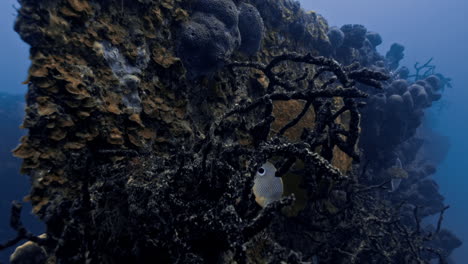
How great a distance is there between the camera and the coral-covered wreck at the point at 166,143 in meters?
1.84

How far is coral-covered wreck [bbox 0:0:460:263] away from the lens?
184 cm

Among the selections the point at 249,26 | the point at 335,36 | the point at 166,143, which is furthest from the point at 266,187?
the point at 335,36

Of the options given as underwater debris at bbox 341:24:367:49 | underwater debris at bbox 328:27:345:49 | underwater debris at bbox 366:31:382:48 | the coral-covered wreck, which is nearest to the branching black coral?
the coral-covered wreck

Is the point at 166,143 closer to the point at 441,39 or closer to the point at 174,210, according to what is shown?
the point at 174,210

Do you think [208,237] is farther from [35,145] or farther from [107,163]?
[35,145]

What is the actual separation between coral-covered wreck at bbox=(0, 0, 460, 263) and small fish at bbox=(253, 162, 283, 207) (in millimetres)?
89

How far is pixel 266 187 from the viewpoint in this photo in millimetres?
2598

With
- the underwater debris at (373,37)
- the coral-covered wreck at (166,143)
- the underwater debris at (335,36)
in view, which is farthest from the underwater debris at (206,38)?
the underwater debris at (373,37)

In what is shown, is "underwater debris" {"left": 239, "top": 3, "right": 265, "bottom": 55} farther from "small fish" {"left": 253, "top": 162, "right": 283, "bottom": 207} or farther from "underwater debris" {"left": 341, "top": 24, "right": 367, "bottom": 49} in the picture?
"underwater debris" {"left": 341, "top": 24, "right": 367, "bottom": 49}

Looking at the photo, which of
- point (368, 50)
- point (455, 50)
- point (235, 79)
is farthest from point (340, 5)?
point (235, 79)

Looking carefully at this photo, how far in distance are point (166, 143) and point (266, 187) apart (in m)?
1.31

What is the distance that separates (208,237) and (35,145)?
1705 mm

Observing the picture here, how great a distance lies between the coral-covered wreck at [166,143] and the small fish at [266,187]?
0.09 metres

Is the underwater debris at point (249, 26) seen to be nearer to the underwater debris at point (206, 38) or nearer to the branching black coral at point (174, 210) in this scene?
the underwater debris at point (206, 38)
